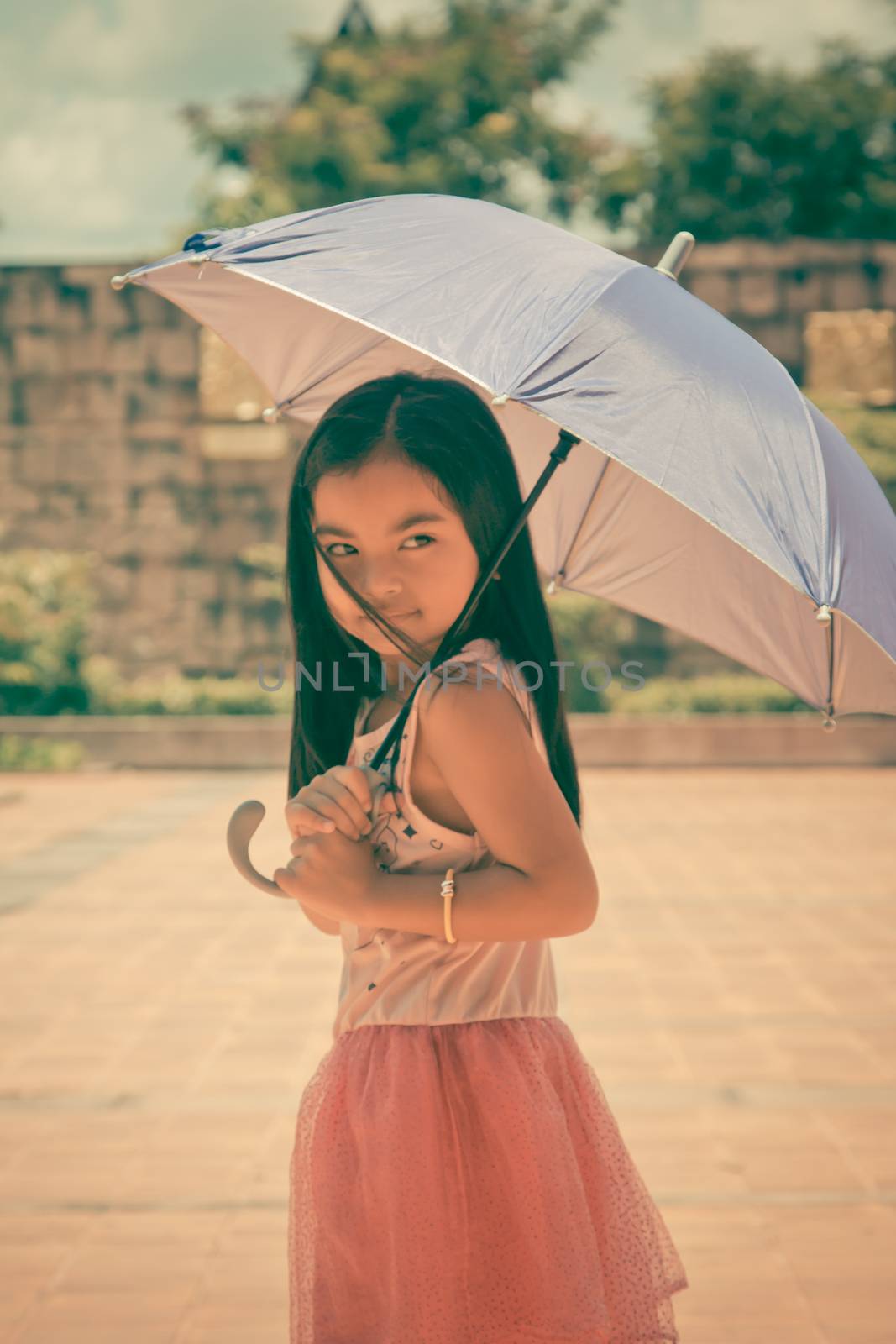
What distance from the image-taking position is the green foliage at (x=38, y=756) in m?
11.9

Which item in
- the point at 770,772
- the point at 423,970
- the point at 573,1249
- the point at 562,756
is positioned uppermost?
the point at 562,756

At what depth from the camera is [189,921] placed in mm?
6430

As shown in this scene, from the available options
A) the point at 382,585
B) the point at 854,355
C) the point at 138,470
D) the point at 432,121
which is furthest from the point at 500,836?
the point at 432,121

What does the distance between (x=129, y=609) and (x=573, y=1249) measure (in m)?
14.1

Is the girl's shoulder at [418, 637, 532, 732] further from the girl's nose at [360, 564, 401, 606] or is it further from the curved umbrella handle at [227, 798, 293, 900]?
the curved umbrella handle at [227, 798, 293, 900]

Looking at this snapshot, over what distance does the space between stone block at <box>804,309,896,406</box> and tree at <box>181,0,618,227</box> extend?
6697 mm

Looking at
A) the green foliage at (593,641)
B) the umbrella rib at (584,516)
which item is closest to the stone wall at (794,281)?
the green foliage at (593,641)

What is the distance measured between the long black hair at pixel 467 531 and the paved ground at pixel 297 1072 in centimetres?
150

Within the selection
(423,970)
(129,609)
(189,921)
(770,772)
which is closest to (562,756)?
(423,970)

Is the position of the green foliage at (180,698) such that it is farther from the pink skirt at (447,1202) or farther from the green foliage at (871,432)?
the pink skirt at (447,1202)

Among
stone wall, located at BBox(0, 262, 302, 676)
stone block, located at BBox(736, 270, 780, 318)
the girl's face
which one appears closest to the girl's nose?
the girl's face

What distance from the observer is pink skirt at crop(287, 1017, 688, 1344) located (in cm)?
166

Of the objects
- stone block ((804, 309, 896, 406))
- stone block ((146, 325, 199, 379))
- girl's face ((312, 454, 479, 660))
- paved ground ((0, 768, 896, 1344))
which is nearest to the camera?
girl's face ((312, 454, 479, 660))

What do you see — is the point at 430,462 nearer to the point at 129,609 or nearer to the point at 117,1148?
the point at 117,1148
